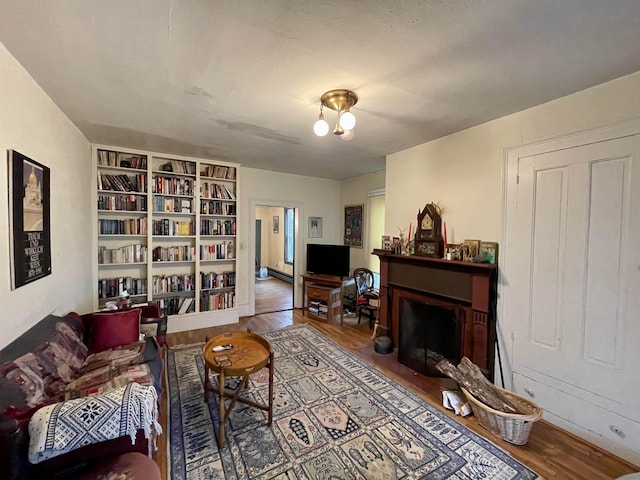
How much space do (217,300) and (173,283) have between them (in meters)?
0.67

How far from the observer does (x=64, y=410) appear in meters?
1.11

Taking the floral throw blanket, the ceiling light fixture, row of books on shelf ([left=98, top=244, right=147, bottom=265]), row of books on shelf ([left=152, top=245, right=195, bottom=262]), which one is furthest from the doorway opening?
the floral throw blanket

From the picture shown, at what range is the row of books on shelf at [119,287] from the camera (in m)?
3.45

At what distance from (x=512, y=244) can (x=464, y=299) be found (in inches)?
25.2

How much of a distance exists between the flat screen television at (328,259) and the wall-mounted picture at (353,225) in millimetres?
479

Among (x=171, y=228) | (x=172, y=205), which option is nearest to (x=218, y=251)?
(x=171, y=228)

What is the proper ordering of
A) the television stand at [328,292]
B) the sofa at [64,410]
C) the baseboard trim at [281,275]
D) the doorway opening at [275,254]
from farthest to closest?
the baseboard trim at [281,275] → the doorway opening at [275,254] → the television stand at [328,292] → the sofa at [64,410]

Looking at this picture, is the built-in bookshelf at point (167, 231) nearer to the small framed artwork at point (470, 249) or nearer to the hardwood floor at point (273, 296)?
the hardwood floor at point (273, 296)

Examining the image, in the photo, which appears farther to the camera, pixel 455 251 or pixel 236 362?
pixel 455 251

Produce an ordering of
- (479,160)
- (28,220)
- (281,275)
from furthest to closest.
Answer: (281,275) → (479,160) → (28,220)

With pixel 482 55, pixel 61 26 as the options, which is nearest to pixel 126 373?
pixel 61 26

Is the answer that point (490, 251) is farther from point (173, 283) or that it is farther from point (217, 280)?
point (173, 283)

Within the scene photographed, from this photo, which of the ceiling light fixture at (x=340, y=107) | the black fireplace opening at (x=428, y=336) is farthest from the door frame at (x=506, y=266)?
the ceiling light fixture at (x=340, y=107)

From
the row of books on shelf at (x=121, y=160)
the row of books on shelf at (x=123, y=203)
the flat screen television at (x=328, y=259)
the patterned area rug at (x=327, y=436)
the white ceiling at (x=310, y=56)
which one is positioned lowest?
the patterned area rug at (x=327, y=436)
